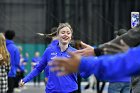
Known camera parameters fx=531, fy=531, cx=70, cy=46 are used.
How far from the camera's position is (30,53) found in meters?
27.1

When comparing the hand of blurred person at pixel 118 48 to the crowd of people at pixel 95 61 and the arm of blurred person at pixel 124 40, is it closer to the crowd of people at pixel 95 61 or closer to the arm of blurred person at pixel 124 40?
the crowd of people at pixel 95 61

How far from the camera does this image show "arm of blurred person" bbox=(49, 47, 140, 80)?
12.2ft

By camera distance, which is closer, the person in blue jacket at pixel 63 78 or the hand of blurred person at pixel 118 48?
the hand of blurred person at pixel 118 48

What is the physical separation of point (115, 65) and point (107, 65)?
0.06m

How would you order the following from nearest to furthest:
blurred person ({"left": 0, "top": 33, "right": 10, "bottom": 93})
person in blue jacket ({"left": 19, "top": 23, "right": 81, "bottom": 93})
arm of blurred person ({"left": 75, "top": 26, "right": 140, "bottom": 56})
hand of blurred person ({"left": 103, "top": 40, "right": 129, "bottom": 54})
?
hand of blurred person ({"left": 103, "top": 40, "right": 129, "bottom": 54})
arm of blurred person ({"left": 75, "top": 26, "right": 140, "bottom": 56})
person in blue jacket ({"left": 19, "top": 23, "right": 81, "bottom": 93})
blurred person ({"left": 0, "top": 33, "right": 10, "bottom": 93})

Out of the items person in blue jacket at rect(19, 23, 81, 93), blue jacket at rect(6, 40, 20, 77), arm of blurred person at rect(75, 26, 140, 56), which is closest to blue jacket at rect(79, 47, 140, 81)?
arm of blurred person at rect(75, 26, 140, 56)

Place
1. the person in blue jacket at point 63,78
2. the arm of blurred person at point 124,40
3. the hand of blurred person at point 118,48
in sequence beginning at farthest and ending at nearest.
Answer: the person in blue jacket at point 63,78
the arm of blurred person at point 124,40
the hand of blurred person at point 118,48

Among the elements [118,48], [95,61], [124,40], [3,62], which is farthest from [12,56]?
[95,61]

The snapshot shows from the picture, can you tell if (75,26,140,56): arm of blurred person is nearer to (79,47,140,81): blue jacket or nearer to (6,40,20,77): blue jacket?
(79,47,140,81): blue jacket

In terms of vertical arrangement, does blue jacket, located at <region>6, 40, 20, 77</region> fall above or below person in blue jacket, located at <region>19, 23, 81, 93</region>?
below

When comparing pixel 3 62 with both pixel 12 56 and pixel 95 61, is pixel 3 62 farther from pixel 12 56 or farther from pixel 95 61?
pixel 95 61

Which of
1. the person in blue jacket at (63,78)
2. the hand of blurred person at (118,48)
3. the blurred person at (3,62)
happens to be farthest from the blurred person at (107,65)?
the blurred person at (3,62)

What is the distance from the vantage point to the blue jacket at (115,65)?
3721mm

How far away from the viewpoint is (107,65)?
12.2ft
